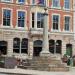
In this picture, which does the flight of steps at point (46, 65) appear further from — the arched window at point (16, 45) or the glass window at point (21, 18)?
the glass window at point (21, 18)

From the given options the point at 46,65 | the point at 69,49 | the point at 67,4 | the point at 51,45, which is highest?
the point at 67,4

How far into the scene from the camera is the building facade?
6319cm

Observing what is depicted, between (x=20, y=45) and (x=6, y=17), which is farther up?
(x=6, y=17)

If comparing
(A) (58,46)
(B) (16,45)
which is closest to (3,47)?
(B) (16,45)

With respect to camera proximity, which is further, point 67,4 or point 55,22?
point 67,4

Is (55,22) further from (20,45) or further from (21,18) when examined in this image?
(20,45)

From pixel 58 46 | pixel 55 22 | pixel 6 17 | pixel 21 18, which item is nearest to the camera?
pixel 6 17

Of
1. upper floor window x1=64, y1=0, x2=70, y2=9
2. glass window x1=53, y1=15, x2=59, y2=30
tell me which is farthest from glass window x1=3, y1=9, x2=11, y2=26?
upper floor window x1=64, y1=0, x2=70, y2=9

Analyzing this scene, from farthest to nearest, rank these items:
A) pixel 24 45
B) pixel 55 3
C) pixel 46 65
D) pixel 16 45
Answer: pixel 55 3
pixel 24 45
pixel 16 45
pixel 46 65

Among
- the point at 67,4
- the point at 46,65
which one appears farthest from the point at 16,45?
the point at 46,65

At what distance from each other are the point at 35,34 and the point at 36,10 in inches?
141

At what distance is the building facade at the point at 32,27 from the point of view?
207 feet

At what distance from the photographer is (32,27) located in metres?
65.4

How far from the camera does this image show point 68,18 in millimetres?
69438
